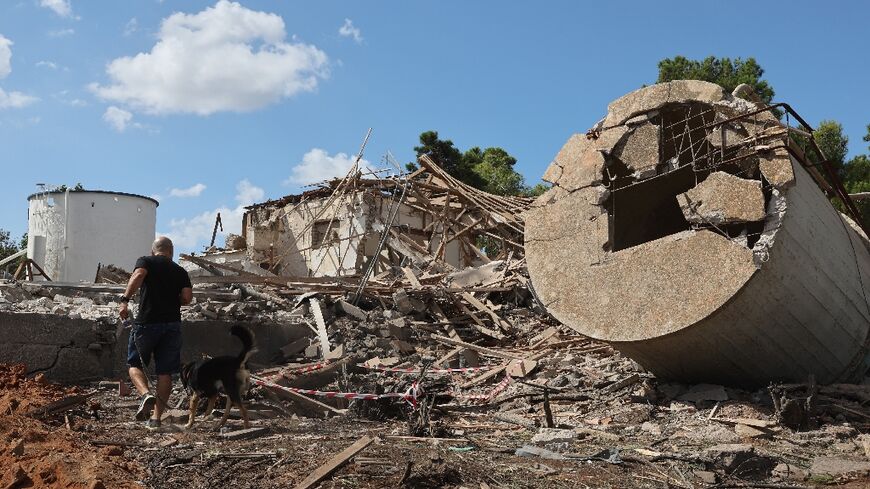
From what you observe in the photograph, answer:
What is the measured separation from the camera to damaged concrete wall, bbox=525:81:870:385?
611cm

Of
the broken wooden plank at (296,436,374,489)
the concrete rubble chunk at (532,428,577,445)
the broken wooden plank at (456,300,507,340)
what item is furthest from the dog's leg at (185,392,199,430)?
the broken wooden plank at (456,300,507,340)

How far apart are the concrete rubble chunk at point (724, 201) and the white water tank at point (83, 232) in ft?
82.2

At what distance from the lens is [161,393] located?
19.5ft

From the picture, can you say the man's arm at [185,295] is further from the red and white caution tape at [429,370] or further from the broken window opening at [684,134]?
the broken window opening at [684,134]

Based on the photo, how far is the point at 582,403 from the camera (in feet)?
23.4

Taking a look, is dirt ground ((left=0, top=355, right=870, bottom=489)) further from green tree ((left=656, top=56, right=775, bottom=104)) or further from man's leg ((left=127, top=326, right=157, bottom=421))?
green tree ((left=656, top=56, right=775, bottom=104))

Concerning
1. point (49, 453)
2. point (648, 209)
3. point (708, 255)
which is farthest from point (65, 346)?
point (708, 255)

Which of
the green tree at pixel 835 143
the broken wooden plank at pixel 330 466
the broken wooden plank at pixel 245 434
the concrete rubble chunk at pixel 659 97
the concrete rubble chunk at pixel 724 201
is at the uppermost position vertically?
the green tree at pixel 835 143

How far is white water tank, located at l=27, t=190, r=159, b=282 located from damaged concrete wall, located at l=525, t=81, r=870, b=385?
2400 centimetres

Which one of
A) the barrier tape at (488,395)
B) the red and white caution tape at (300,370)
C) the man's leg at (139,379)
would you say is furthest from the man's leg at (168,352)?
the barrier tape at (488,395)

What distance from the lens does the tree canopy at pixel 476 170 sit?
3167 centimetres

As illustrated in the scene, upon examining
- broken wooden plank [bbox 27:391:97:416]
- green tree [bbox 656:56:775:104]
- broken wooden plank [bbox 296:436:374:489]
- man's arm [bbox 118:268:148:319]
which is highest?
green tree [bbox 656:56:775:104]

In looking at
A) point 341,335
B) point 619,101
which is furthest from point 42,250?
point 619,101

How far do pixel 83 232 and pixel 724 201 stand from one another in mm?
26098
